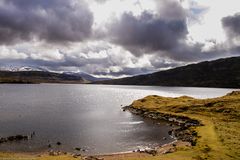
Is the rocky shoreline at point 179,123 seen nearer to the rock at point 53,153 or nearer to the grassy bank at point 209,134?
the grassy bank at point 209,134

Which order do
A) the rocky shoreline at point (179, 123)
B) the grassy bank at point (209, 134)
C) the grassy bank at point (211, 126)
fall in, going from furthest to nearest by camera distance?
the rocky shoreline at point (179, 123) < the grassy bank at point (211, 126) < the grassy bank at point (209, 134)

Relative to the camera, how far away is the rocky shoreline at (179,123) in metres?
77.9

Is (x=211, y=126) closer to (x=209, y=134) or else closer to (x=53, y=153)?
(x=209, y=134)

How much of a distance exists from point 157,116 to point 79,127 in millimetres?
42643

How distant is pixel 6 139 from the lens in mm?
74625

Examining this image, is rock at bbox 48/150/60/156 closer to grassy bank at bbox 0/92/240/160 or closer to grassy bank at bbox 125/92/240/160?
grassy bank at bbox 0/92/240/160

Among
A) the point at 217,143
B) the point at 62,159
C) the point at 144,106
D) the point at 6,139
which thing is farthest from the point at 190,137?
the point at 144,106

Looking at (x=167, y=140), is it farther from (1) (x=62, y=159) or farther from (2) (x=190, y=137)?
(1) (x=62, y=159)

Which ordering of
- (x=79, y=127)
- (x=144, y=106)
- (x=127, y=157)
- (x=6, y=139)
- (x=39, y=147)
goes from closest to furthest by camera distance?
(x=127, y=157) → (x=39, y=147) → (x=6, y=139) → (x=79, y=127) → (x=144, y=106)

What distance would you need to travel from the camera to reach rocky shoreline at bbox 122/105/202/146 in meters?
77.9

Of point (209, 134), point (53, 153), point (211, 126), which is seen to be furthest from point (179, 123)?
point (53, 153)

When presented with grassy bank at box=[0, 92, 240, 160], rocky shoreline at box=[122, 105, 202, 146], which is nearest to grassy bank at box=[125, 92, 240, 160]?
grassy bank at box=[0, 92, 240, 160]

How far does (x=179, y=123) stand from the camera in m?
108

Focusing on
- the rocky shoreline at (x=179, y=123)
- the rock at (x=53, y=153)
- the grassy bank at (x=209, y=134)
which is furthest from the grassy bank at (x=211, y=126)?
the rock at (x=53, y=153)
